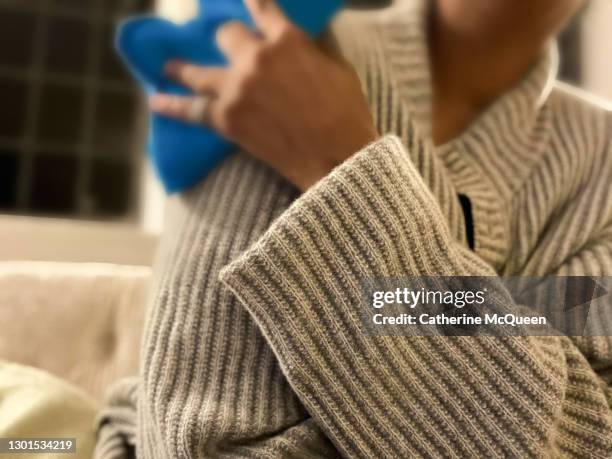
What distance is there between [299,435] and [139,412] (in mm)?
113

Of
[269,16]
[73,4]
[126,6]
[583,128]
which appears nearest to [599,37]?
[583,128]

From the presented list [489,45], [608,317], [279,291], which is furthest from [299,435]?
[489,45]

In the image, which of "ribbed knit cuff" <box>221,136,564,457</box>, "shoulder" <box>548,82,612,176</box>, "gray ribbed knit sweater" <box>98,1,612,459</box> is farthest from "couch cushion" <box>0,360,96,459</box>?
"shoulder" <box>548,82,612,176</box>

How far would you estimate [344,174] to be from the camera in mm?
290

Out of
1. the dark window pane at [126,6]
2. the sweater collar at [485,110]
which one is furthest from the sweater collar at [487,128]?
the dark window pane at [126,6]

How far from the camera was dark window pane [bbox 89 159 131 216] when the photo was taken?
22.4 inches

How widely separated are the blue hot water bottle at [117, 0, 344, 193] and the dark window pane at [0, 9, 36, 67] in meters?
0.31

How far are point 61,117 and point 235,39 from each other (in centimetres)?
36

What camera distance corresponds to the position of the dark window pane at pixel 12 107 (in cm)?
61

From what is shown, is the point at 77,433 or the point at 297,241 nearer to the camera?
the point at 297,241

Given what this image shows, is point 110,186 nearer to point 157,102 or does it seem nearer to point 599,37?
point 157,102

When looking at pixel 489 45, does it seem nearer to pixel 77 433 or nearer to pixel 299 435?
pixel 299 435

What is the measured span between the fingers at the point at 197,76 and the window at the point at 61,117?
22 centimetres

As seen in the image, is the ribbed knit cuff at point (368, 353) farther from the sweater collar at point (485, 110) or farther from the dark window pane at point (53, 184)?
the dark window pane at point (53, 184)
